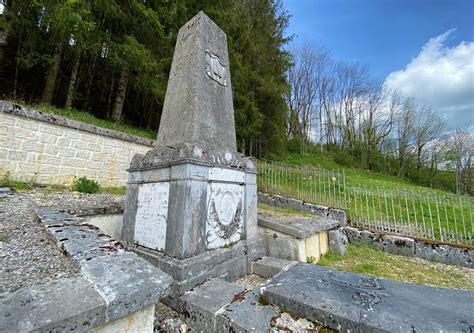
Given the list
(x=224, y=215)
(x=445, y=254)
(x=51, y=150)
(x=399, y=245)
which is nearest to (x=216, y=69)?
(x=224, y=215)

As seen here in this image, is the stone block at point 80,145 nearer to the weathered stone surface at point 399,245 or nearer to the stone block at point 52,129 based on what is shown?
the stone block at point 52,129

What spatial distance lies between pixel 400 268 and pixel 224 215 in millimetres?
3468

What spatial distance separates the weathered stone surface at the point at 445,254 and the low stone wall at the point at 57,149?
27.1 ft

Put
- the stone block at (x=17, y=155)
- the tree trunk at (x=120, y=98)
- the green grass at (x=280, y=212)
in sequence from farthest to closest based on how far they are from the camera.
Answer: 1. the tree trunk at (x=120, y=98)
2. the green grass at (x=280, y=212)
3. the stone block at (x=17, y=155)

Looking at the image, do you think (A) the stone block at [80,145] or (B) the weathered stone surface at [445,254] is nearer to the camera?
(B) the weathered stone surface at [445,254]

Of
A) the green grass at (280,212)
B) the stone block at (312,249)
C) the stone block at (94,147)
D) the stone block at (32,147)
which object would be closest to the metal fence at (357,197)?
the green grass at (280,212)

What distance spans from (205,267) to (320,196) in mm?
5113

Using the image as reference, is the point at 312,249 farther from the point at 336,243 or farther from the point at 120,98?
the point at 120,98

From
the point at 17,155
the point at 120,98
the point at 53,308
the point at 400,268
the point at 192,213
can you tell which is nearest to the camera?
the point at 53,308

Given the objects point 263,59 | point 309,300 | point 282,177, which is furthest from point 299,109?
point 309,300

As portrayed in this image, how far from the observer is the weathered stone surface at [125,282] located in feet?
3.44

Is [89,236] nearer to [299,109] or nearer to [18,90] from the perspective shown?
[18,90]

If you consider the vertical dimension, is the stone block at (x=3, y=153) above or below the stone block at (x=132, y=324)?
above

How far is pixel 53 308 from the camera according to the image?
35.4 inches
